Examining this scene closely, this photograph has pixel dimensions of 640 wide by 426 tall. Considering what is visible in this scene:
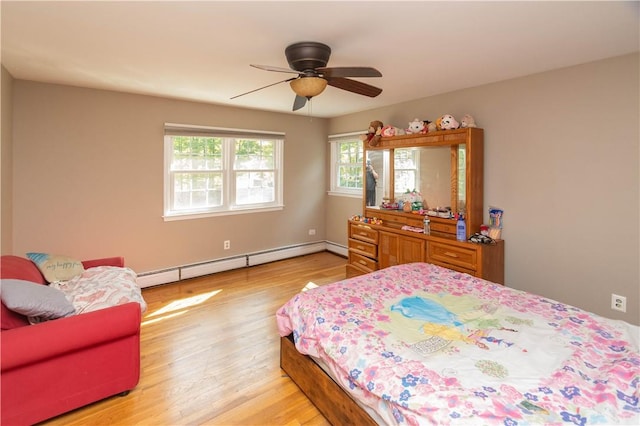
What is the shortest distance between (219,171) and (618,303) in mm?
4581

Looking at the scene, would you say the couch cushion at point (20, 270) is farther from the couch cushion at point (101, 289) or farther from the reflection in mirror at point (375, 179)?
the reflection in mirror at point (375, 179)

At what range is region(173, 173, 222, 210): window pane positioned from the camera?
4383 millimetres

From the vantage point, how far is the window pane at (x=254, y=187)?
4.93 metres

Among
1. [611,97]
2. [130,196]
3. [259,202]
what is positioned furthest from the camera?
[259,202]

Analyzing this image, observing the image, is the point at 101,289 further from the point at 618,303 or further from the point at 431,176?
the point at 618,303

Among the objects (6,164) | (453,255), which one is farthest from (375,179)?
(6,164)

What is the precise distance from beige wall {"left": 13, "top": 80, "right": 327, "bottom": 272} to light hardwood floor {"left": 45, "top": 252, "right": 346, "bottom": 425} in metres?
0.70

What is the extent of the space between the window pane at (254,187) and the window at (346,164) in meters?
1.13

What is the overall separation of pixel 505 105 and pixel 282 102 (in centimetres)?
263

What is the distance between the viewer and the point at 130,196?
13.0 feet

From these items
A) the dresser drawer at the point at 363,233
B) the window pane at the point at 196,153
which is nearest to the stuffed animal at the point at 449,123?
the dresser drawer at the point at 363,233

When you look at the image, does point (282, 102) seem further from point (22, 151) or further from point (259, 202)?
point (22, 151)

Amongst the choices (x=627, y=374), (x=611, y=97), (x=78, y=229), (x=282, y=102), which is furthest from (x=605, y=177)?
(x=78, y=229)

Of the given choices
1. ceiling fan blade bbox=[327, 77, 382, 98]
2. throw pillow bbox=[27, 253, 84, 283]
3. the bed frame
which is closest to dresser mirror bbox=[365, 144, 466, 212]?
ceiling fan blade bbox=[327, 77, 382, 98]
